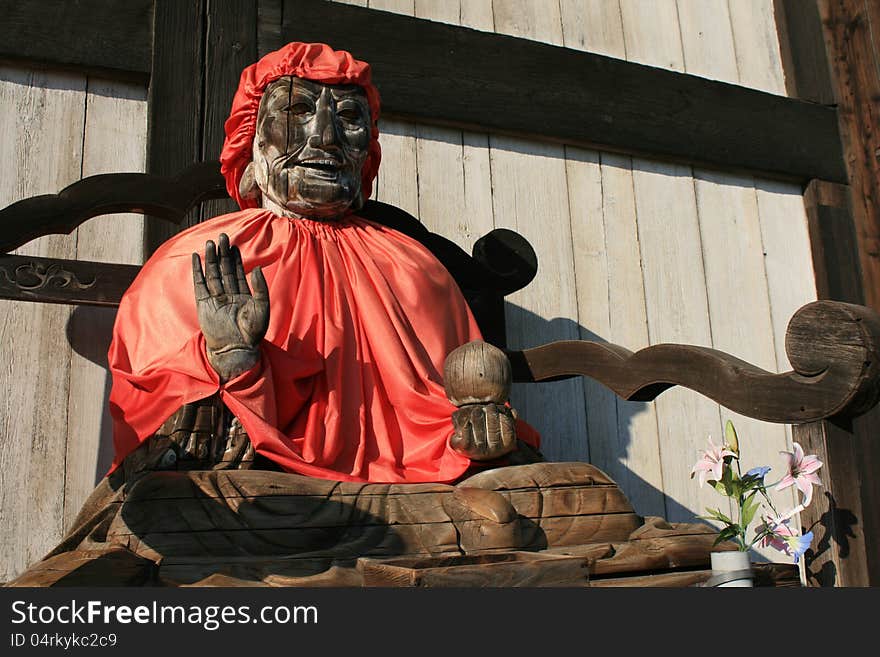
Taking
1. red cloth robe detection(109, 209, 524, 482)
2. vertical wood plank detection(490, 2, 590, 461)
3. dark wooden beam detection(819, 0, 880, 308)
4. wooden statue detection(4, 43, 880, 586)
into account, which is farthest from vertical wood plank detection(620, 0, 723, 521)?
red cloth robe detection(109, 209, 524, 482)

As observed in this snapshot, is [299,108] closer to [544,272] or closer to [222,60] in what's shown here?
[222,60]

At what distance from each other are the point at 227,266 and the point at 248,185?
25.6 inches

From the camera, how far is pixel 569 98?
3475 millimetres

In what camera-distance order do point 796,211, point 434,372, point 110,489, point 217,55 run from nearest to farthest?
1. point 110,489
2. point 434,372
3. point 217,55
4. point 796,211

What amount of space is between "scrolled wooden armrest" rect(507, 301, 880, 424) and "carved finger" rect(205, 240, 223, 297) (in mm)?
846

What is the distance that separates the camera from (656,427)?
329cm

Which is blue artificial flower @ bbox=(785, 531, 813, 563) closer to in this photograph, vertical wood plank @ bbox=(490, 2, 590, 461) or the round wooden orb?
the round wooden orb

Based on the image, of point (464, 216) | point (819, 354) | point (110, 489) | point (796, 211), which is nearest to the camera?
point (819, 354)

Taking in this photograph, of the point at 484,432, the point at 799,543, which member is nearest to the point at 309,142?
the point at 484,432

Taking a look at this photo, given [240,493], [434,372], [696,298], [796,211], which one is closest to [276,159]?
[434,372]

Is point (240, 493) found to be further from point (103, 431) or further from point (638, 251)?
point (638, 251)

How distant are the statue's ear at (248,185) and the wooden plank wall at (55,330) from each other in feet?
1.47

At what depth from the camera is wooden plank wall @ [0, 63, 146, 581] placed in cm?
258

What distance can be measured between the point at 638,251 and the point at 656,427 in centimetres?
59
